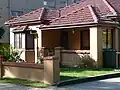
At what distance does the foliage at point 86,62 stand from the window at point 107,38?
1.40 meters

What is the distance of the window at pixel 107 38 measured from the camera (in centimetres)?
2308

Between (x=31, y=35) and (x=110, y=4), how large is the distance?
6.82m

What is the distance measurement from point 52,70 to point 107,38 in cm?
900

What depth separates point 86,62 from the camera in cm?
2242

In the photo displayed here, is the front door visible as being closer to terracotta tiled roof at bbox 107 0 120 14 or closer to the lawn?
terracotta tiled roof at bbox 107 0 120 14

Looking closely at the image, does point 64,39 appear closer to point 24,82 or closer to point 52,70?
point 24,82

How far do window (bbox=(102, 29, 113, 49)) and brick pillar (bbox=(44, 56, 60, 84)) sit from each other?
8.46 m

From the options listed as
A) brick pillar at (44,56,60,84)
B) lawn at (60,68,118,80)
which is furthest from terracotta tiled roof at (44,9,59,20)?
brick pillar at (44,56,60,84)

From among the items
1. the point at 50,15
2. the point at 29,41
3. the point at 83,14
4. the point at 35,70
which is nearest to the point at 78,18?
the point at 83,14

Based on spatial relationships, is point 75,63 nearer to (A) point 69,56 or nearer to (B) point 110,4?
(A) point 69,56

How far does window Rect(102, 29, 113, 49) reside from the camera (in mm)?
23078

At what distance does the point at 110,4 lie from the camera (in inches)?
1000

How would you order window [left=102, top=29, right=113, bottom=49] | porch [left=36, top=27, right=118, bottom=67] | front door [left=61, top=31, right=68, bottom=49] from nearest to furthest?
porch [left=36, top=27, right=118, bottom=67] → window [left=102, top=29, right=113, bottom=49] → front door [left=61, top=31, right=68, bottom=49]

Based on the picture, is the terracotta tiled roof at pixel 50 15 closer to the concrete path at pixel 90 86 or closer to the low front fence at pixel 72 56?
the low front fence at pixel 72 56
